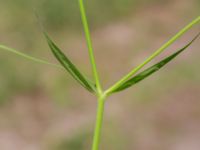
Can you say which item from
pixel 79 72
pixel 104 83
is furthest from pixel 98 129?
pixel 104 83

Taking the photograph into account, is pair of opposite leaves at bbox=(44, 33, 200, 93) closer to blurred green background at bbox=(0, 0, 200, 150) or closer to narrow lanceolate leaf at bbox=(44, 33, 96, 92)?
narrow lanceolate leaf at bbox=(44, 33, 96, 92)

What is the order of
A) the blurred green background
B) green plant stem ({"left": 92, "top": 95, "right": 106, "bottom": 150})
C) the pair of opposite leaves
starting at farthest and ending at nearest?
the blurred green background < the pair of opposite leaves < green plant stem ({"left": 92, "top": 95, "right": 106, "bottom": 150})

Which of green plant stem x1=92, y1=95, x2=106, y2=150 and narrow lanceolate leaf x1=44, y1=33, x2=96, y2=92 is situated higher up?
narrow lanceolate leaf x1=44, y1=33, x2=96, y2=92

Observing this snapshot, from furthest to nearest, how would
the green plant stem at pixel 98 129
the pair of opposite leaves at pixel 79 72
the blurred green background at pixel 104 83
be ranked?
the blurred green background at pixel 104 83
the pair of opposite leaves at pixel 79 72
the green plant stem at pixel 98 129

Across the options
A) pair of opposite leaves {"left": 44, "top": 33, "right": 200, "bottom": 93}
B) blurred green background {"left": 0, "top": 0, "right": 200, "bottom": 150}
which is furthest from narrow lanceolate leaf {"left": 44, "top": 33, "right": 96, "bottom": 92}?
blurred green background {"left": 0, "top": 0, "right": 200, "bottom": 150}

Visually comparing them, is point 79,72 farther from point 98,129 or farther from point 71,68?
point 98,129

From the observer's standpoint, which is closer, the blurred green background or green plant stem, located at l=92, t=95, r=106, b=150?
green plant stem, located at l=92, t=95, r=106, b=150

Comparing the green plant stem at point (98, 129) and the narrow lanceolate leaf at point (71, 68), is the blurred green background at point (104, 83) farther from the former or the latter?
the green plant stem at point (98, 129)

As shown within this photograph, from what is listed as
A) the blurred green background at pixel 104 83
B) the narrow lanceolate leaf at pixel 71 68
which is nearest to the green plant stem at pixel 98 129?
the narrow lanceolate leaf at pixel 71 68

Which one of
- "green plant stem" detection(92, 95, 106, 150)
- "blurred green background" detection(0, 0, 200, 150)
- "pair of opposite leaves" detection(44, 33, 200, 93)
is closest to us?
"green plant stem" detection(92, 95, 106, 150)
